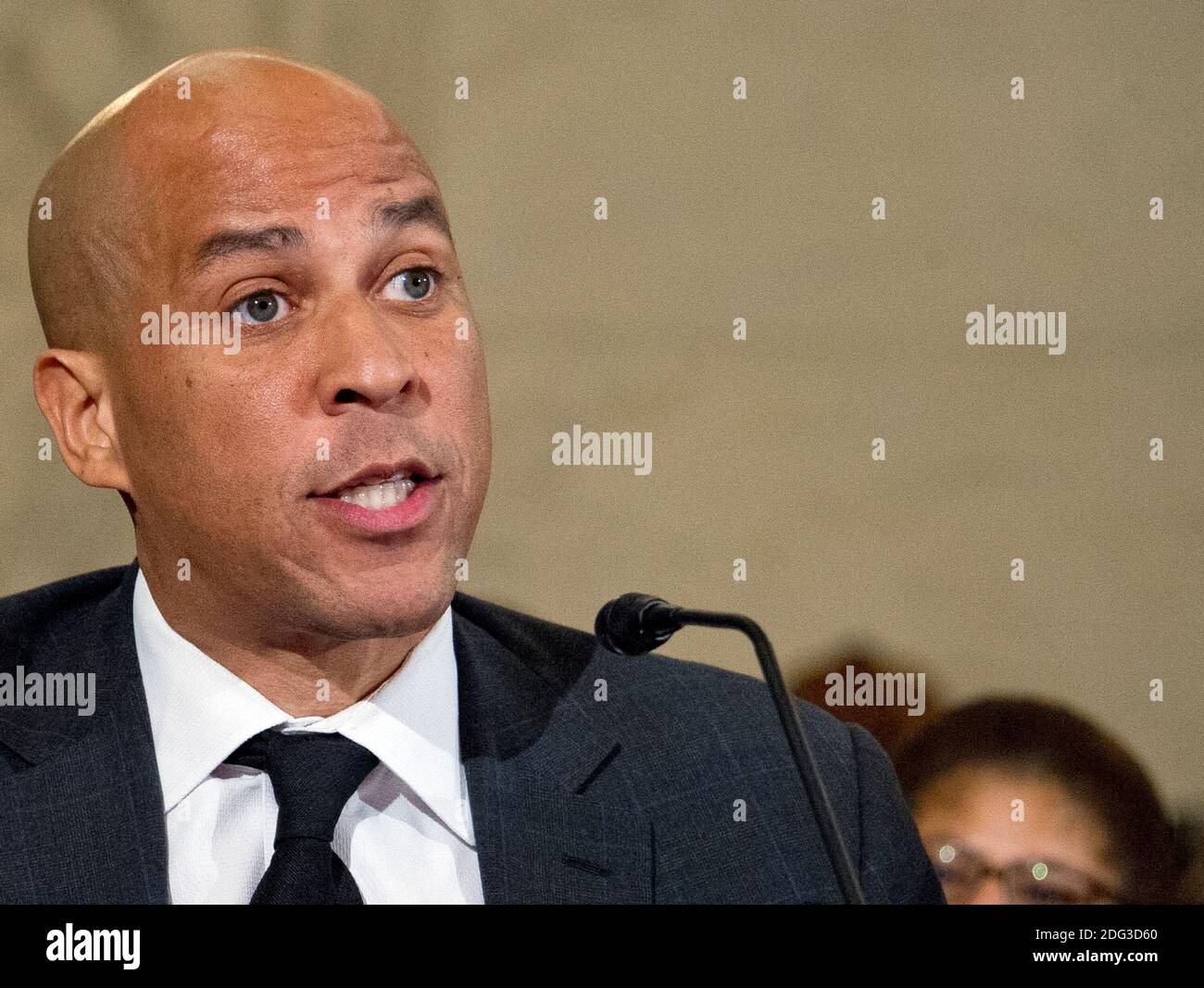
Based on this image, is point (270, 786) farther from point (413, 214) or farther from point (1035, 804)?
point (1035, 804)

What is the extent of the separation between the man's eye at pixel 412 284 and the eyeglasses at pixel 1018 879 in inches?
39.4

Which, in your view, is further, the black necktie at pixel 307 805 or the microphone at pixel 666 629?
the black necktie at pixel 307 805

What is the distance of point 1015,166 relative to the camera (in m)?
2.27

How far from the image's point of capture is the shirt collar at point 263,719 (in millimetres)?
1896

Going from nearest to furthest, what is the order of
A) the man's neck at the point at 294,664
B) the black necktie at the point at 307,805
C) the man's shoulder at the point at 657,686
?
the black necktie at the point at 307,805
the man's neck at the point at 294,664
the man's shoulder at the point at 657,686

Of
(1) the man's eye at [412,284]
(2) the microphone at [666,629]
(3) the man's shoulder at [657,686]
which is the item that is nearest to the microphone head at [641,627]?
(2) the microphone at [666,629]

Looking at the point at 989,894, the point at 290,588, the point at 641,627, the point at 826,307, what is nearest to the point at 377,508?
the point at 290,588

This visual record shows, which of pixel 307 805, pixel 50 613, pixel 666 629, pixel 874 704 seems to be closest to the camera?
pixel 666 629

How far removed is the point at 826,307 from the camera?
7.39ft

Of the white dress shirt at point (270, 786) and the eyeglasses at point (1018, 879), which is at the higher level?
the white dress shirt at point (270, 786)

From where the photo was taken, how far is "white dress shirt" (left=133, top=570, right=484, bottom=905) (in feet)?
6.18

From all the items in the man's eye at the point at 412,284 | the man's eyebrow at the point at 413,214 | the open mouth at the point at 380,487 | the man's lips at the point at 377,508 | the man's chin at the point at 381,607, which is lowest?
the man's chin at the point at 381,607

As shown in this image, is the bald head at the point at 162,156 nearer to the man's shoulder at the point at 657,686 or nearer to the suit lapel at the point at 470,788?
the suit lapel at the point at 470,788
